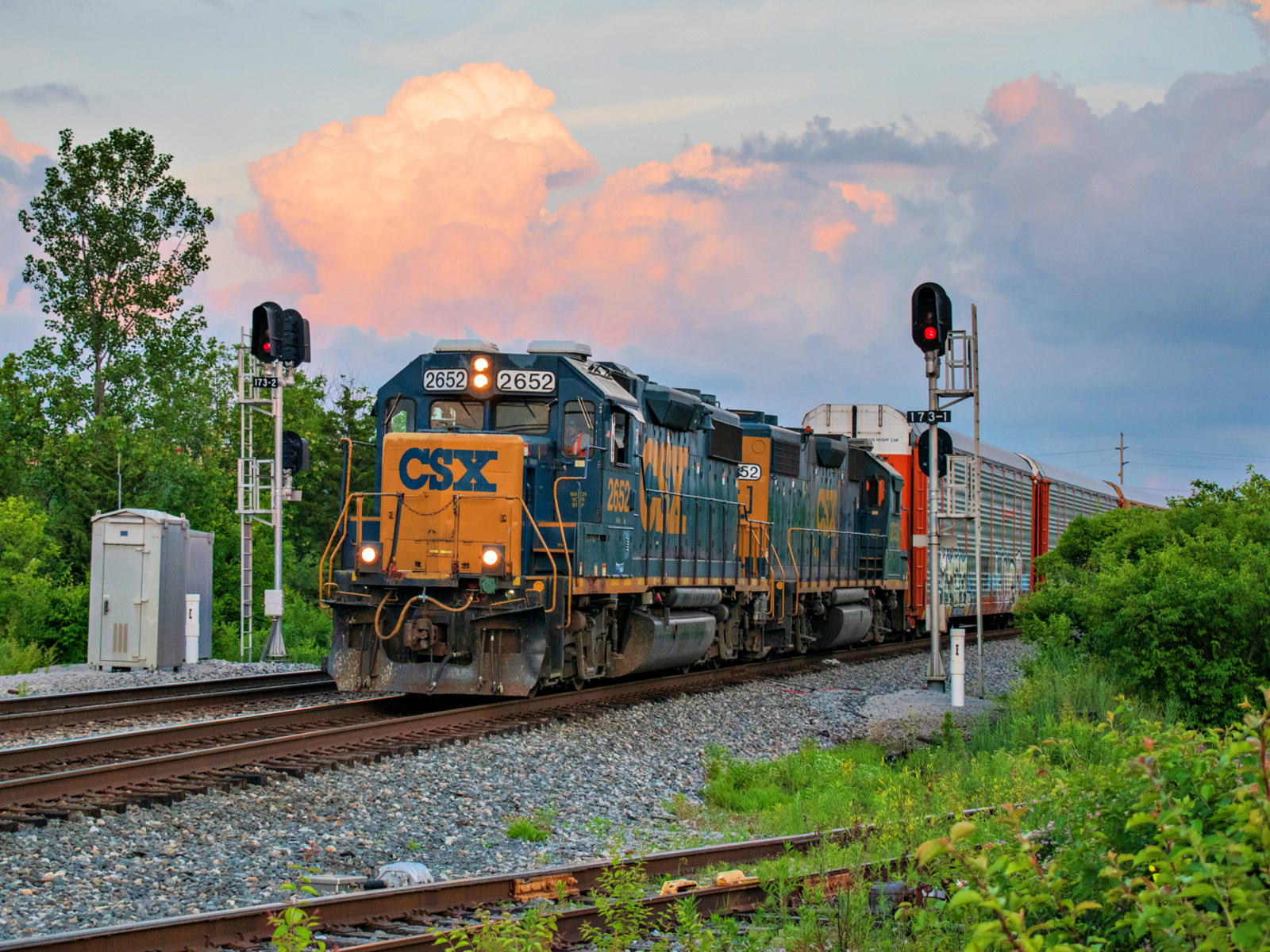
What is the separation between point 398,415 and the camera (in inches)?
517

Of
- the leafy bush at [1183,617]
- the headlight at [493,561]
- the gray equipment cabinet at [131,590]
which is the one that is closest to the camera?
the headlight at [493,561]

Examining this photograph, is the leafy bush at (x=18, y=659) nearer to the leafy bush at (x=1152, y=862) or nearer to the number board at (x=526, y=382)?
the number board at (x=526, y=382)

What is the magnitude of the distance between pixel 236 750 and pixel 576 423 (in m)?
5.17

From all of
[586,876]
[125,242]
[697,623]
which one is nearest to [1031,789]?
[586,876]

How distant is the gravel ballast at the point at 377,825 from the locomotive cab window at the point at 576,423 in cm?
282

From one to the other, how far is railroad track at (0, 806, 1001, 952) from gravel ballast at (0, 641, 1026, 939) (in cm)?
63

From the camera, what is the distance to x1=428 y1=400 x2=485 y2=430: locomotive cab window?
512 inches

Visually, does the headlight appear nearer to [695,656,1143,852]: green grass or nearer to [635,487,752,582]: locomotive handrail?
[695,656,1143,852]: green grass

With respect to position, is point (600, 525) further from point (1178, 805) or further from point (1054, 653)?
point (1178, 805)

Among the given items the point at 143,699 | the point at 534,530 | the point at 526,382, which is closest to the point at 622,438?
the point at 526,382

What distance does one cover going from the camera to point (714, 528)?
17.0 m

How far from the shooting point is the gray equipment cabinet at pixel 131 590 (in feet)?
54.1

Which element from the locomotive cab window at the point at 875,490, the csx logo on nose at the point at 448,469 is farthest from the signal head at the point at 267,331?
the locomotive cab window at the point at 875,490

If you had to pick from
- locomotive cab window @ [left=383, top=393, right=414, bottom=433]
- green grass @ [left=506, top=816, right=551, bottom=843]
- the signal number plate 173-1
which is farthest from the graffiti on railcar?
green grass @ [left=506, top=816, right=551, bottom=843]
